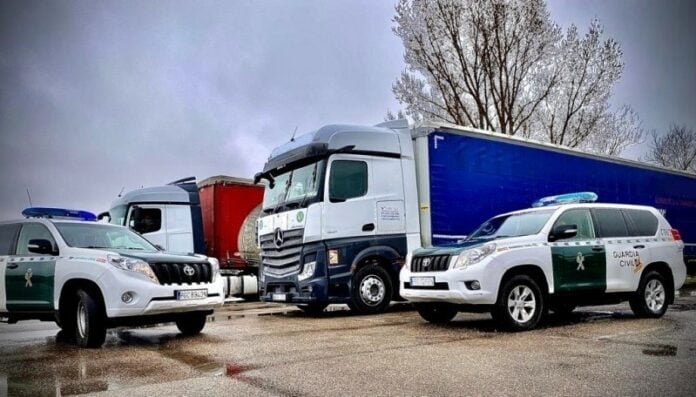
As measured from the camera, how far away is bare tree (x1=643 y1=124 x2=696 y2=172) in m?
43.0

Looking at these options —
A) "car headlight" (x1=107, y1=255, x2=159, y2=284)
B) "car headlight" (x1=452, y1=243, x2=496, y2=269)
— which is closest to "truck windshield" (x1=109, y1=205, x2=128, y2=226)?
"car headlight" (x1=107, y1=255, x2=159, y2=284)

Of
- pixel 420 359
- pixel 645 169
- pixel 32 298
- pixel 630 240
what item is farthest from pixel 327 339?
pixel 645 169

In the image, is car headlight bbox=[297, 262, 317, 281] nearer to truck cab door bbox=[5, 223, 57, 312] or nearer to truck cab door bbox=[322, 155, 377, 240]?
truck cab door bbox=[322, 155, 377, 240]

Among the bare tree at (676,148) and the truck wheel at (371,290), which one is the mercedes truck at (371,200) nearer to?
the truck wheel at (371,290)

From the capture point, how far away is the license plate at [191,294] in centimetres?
748

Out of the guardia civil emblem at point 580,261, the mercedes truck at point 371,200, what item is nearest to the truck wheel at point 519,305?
the guardia civil emblem at point 580,261

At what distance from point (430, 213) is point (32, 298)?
21.5 ft

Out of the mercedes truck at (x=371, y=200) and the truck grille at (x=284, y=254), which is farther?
the truck grille at (x=284, y=254)

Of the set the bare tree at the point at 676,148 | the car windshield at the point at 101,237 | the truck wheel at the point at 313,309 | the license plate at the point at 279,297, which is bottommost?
the truck wheel at the point at 313,309

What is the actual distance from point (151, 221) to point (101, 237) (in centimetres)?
644

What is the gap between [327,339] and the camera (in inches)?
284

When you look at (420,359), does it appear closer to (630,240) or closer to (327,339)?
(327,339)

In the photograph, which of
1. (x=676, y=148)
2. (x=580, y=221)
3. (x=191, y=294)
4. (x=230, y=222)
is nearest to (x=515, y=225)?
(x=580, y=221)

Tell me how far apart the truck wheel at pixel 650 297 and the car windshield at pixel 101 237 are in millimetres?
7287
